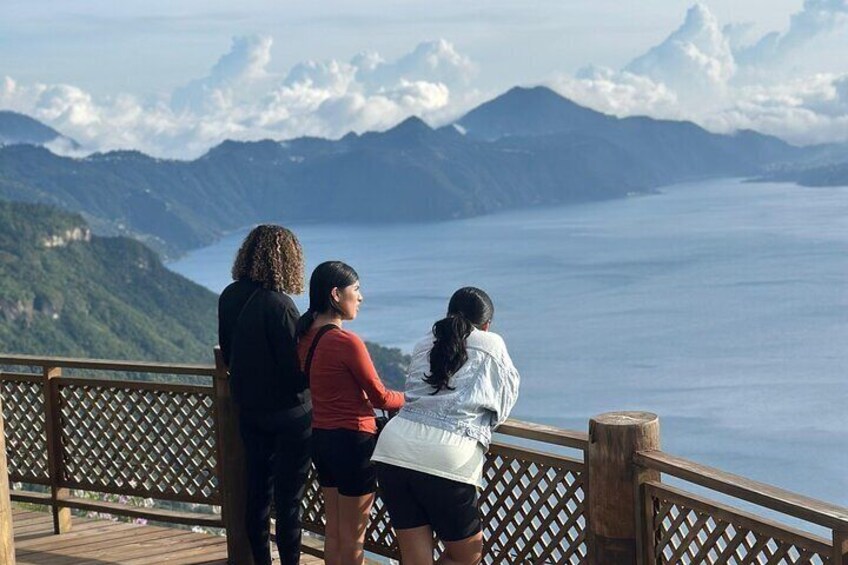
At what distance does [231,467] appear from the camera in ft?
13.6

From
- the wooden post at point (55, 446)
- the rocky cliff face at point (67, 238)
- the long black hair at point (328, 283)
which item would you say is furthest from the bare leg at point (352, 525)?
the rocky cliff face at point (67, 238)

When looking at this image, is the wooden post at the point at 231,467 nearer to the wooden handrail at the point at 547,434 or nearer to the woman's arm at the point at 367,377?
the woman's arm at the point at 367,377

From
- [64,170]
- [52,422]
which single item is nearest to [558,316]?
[52,422]

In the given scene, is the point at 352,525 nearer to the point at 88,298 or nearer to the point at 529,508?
the point at 529,508

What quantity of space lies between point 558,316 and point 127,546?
95455 mm

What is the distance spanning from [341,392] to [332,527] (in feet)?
1.66

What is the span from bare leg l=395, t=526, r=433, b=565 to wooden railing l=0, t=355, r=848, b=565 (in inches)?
15.4

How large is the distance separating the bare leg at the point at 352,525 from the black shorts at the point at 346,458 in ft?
0.12

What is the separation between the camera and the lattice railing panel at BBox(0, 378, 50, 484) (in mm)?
4977

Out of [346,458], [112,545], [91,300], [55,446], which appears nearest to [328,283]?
[346,458]

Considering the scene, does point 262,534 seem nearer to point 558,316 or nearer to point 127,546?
point 127,546

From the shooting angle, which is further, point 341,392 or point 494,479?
point 494,479

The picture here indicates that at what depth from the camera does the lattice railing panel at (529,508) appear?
126 inches

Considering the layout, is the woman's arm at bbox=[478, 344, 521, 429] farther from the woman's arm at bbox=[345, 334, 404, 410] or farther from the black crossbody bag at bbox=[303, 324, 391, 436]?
the black crossbody bag at bbox=[303, 324, 391, 436]
